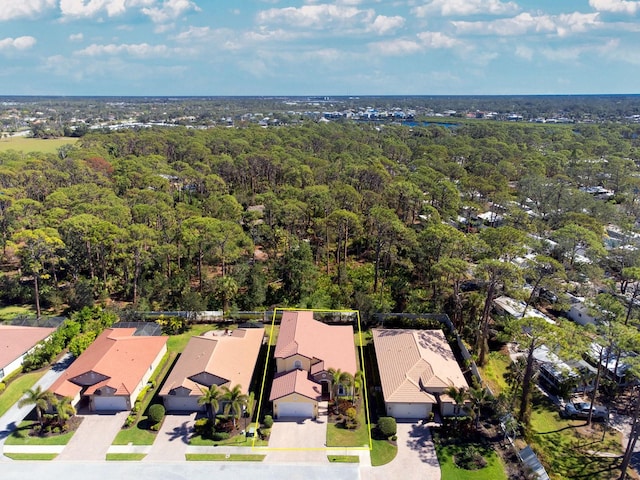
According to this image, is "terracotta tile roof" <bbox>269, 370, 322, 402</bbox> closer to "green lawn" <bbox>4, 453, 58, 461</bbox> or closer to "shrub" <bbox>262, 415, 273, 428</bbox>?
"shrub" <bbox>262, 415, 273, 428</bbox>

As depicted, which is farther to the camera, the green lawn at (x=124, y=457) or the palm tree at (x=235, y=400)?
the palm tree at (x=235, y=400)

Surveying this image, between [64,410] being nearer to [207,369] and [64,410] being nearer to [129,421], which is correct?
[129,421]

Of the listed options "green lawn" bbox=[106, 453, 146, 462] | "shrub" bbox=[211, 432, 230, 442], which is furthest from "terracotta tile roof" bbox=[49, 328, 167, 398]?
"shrub" bbox=[211, 432, 230, 442]

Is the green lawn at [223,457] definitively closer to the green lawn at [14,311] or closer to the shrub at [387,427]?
the shrub at [387,427]

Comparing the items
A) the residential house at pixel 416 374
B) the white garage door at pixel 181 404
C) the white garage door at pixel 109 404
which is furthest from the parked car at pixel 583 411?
the white garage door at pixel 109 404

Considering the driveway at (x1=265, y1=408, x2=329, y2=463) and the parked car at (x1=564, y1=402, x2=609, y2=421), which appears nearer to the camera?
the driveway at (x1=265, y1=408, x2=329, y2=463)

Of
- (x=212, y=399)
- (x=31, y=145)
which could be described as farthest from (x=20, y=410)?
(x=31, y=145)
